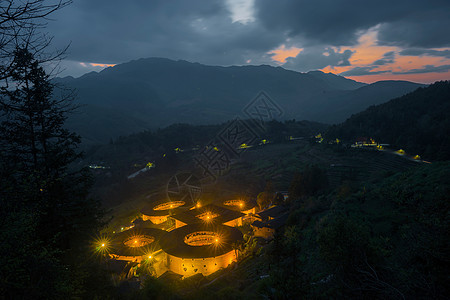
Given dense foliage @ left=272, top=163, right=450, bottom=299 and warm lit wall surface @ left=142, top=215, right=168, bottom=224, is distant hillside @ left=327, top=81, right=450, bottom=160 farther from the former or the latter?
warm lit wall surface @ left=142, top=215, right=168, bottom=224

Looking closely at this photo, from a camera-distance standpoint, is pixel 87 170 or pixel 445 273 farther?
pixel 87 170

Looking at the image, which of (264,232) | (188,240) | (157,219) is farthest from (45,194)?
(157,219)

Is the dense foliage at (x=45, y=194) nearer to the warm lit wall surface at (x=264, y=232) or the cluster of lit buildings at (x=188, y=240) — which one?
the cluster of lit buildings at (x=188, y=240)

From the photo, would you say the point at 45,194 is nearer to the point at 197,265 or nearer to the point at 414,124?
the point at 197,265

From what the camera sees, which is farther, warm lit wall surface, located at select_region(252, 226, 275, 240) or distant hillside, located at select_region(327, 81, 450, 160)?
distant hillside, located at select_region(327, 81, 450, 160)

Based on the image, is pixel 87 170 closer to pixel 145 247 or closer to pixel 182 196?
pixel 145 247

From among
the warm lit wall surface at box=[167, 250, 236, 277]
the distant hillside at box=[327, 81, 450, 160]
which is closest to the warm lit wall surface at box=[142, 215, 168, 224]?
the warm lit wall surface at box=[167, 250, 236, 277]

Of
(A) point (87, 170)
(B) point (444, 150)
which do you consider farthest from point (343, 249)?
(B) point (444, 150)

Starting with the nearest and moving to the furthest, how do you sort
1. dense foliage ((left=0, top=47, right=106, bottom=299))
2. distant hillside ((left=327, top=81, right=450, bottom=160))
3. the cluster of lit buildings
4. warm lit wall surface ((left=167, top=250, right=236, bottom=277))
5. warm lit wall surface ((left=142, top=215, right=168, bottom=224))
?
dense foliage ((left=0, top=47, right=106, bottom=299))
warm lit wall surface ((left=167, top=250, right=236, bottom=277))
the cluster of lit buildings
warm lit wall surface ((left=142, top=215, right=168, bottom=224))
distant hillside ((left=327, top=81, right=450, bottom=160))
